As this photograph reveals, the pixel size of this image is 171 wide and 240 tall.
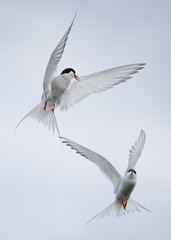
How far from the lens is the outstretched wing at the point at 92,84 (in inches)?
197

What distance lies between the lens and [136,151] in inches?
251

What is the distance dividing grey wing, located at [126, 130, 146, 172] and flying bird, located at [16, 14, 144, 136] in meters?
1.16

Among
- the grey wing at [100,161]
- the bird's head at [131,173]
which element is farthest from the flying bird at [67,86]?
the bird's head at [131,173]

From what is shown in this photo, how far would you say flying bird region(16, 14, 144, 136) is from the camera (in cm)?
488

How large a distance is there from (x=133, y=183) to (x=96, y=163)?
0.64 m

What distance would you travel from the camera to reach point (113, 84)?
205 inches

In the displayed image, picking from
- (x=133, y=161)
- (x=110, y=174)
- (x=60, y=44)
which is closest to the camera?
(x=60, y=44)

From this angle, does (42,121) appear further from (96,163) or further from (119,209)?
(119,209)

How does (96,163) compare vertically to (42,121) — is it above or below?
below

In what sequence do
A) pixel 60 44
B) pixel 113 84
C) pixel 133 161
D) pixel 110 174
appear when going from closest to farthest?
pixel 60 44 → pixel 113 84 → pixel 110 174 → pixel 133 161

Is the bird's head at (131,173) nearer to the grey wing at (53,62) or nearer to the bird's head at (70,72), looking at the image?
the bird's head at (70,72)

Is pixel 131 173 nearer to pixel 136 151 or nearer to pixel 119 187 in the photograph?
pixel 119 187

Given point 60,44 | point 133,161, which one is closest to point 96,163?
point 133,161

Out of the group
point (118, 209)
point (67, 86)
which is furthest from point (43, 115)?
point (118, 209)
